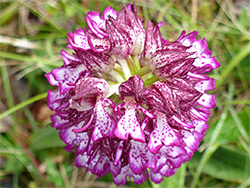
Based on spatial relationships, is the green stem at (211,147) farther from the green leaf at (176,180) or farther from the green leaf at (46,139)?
the green leaf at (46,139)

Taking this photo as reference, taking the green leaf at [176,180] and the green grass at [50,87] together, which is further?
the green grass at [50,87]

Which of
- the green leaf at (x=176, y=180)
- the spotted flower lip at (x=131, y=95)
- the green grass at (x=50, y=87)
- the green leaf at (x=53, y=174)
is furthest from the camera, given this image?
the green leaf at (x=53, y=174)

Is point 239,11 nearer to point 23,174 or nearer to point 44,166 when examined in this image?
point 44,166

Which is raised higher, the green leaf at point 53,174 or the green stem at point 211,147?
the green leaf at point 53,174

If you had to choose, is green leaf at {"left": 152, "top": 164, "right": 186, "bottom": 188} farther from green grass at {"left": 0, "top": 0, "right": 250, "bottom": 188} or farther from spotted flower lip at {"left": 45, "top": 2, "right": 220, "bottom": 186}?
spotted flower lip at {"left": 45, "top": 2, "right": 220, "bottom": 186}

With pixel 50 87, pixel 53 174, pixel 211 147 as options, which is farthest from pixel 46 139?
pixel 211 147

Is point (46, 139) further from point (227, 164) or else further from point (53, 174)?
point (227, 164)

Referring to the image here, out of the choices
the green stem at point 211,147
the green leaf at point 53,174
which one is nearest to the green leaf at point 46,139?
the green leaf at point 53,174
